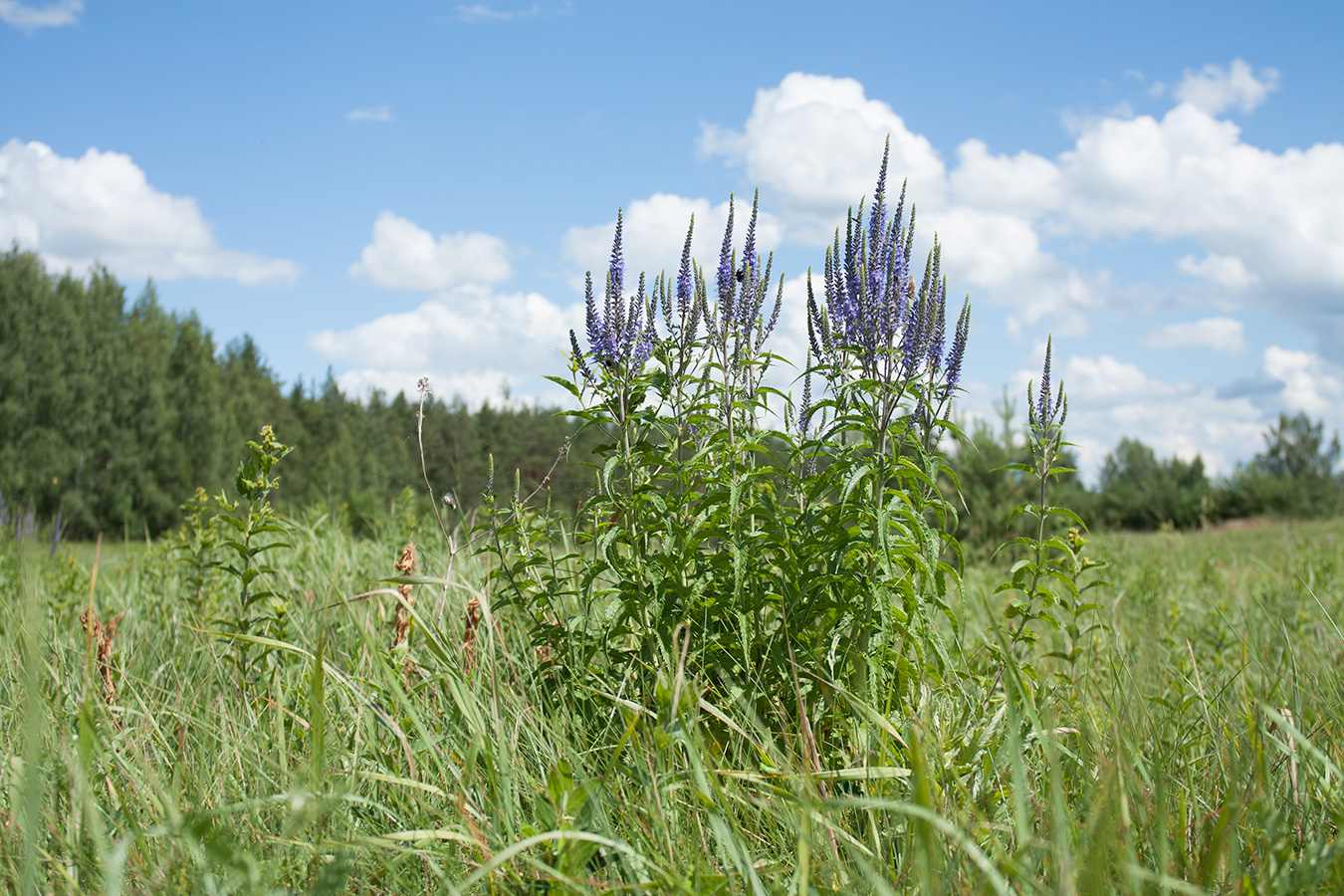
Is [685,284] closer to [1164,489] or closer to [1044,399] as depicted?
[1044,399]

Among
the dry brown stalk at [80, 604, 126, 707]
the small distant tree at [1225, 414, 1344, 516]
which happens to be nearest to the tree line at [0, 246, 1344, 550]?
the small distant tree at [1225, 414, 1344, 516]

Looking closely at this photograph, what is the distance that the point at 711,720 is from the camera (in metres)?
3.07

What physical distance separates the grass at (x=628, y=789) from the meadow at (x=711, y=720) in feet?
0.06

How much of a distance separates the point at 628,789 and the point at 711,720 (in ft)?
2.13

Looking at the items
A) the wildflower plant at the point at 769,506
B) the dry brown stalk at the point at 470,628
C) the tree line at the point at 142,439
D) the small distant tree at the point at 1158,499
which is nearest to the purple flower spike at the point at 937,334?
the wildflower plant at the point at 769,506

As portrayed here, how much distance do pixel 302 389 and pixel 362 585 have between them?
2513 inches

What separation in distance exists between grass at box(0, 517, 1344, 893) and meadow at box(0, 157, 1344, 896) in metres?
0.02

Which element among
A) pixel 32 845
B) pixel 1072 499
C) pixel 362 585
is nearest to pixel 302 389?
pixel 1072 499

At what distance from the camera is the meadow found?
1966mm

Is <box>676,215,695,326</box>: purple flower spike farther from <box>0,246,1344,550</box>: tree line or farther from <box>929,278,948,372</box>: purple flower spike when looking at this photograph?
<box>0,246,1344,550</box>: tree line

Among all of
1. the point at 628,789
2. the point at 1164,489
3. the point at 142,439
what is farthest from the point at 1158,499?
the point at 142,439

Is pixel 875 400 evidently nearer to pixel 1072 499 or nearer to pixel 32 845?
pixel 32 845

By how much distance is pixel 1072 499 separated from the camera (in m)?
17.3

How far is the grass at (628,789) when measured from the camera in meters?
1.79
